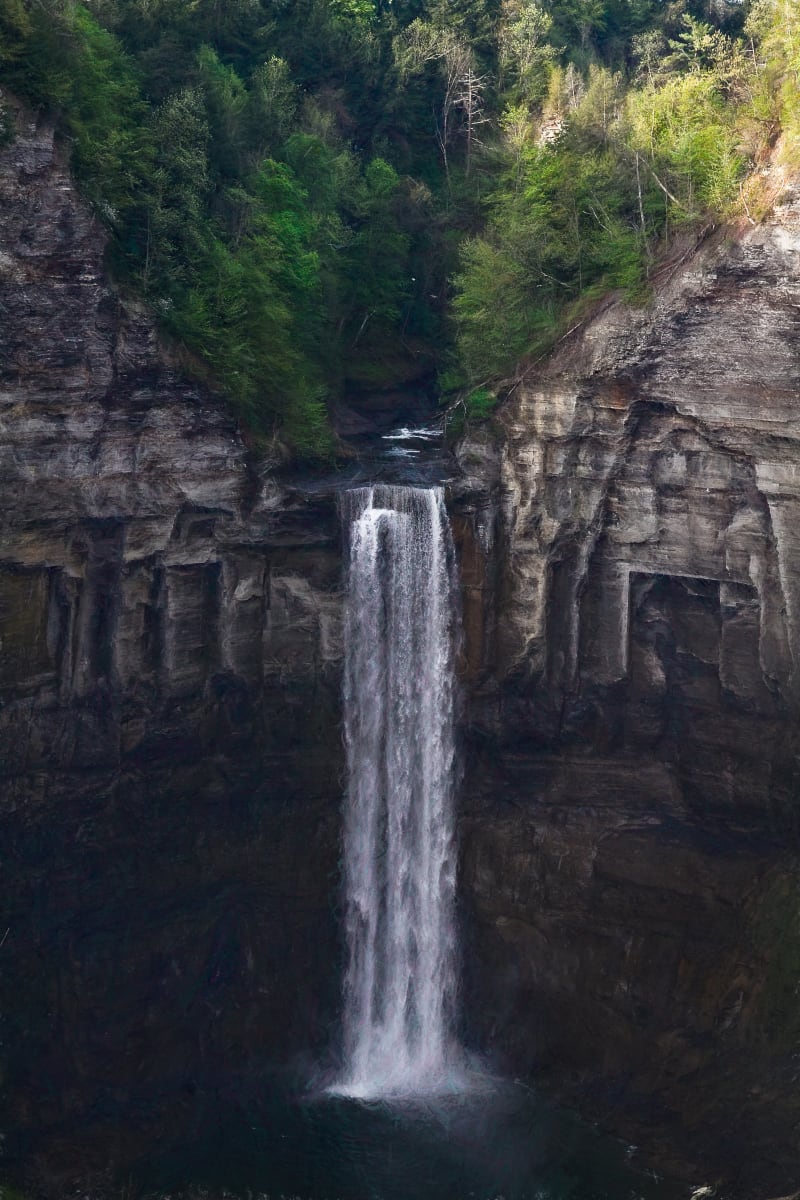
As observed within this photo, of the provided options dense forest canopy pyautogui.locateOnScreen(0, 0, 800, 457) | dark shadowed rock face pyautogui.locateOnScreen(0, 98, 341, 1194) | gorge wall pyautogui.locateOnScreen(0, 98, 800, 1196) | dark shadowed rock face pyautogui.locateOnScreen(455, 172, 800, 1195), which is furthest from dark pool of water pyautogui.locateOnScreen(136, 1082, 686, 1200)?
dense forest canopy pyautogui.locateOnScreen(0, 0, 800, 457)

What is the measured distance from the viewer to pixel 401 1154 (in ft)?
95.8

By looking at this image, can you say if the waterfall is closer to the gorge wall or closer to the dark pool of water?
the gorge wall

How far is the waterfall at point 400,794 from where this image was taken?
33.4 metres

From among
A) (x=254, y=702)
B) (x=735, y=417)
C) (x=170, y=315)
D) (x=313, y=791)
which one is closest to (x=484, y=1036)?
(x=313, y=791)

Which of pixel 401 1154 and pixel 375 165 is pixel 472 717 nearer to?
pixel 401 1154

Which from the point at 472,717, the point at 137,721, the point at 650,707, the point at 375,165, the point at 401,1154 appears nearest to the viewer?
the point at 401,1154

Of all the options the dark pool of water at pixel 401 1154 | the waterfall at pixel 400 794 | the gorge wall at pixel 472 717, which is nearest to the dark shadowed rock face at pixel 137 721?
the gorge wall at pixel 472 717


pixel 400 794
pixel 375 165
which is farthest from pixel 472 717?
pixel 375 165

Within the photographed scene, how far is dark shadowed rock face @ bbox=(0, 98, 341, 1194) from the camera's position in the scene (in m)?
29.1

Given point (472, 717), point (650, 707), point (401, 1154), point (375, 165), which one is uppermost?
point (375, 165)

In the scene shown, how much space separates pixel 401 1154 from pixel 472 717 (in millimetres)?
11249

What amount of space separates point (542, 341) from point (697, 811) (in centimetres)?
1324

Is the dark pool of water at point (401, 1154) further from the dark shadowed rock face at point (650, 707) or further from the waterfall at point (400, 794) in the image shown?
the waterfall at point (400, 794)

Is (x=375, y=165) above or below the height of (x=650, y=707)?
above
